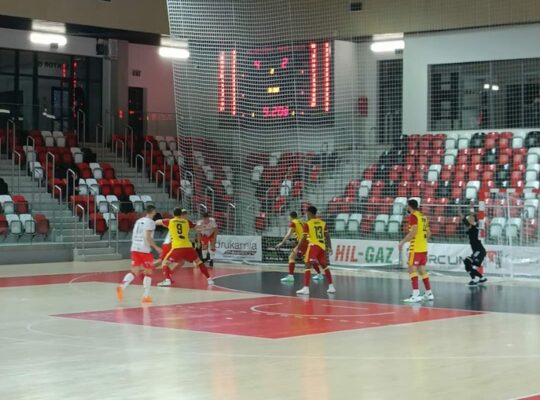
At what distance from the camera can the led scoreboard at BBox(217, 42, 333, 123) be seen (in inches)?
1282

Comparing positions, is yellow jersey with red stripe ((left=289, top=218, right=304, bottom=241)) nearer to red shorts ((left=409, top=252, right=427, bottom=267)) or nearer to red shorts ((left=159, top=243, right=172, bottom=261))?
red shorts ((left=159, top=243, right=172, bottom=261))

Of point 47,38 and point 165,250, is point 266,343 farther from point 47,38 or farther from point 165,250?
point 47,38

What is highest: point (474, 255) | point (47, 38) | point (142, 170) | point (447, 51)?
point (47, 38)

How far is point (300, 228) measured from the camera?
85.8ft

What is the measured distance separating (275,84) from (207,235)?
19.9 ft

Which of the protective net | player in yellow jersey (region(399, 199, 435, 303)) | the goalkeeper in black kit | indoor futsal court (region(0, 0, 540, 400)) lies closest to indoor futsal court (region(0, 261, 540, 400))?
indoor futsal court (region(0, 0, 540, 400))

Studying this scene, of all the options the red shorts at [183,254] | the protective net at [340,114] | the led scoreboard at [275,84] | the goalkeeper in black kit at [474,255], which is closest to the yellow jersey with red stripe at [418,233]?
the goalkeeper in black kit at [474,255]

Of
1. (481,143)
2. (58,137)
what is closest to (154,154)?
(58,137)

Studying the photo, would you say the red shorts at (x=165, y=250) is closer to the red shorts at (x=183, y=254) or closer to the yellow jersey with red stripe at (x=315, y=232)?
the red shorts at (x=183, y=254)

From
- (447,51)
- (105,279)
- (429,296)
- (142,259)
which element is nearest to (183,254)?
(142,259)

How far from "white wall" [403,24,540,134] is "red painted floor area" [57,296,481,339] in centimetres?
1669

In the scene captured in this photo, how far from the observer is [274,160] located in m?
33.1

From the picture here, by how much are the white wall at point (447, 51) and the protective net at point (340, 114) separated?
0.17 ft

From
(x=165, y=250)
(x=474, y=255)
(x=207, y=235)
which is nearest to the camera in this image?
(x=165, y=250)
